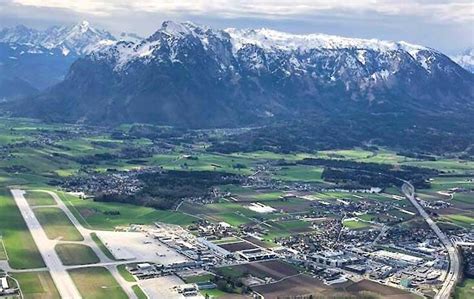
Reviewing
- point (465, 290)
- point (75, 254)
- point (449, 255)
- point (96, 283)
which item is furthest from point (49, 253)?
point (449, 255)

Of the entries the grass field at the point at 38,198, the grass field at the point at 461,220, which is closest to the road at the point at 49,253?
the grass field at the point at 38,198

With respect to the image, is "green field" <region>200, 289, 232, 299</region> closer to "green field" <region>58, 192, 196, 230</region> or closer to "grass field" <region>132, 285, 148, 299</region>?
"grass field" <region>132, 285, 148, 299</region>

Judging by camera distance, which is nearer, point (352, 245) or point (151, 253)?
point (151, 253)

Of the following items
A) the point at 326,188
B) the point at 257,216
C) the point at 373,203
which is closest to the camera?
the point at 257,216

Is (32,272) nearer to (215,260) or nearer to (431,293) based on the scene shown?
(215,260)

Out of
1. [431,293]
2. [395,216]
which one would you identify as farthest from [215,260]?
[395,216]

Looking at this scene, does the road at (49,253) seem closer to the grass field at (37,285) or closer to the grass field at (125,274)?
the grass field at (37,285)

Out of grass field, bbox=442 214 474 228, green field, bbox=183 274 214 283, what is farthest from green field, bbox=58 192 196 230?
grass field, bbox=442 214 474 228

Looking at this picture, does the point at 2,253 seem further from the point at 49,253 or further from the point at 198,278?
the point at 198,278
